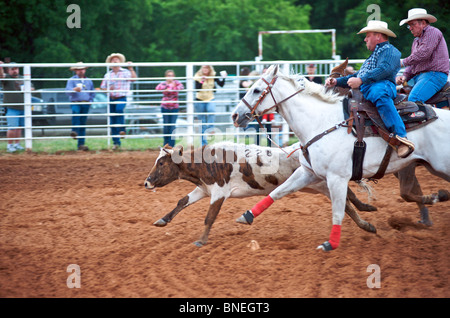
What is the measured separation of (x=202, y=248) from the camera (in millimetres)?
5930

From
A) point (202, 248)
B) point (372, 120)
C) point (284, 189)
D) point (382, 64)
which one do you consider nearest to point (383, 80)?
point (382, 64)

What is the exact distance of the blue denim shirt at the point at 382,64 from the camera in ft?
18.3

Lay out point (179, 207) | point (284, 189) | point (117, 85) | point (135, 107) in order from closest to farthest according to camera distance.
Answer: point (284, 189), point (179, 207), point (117, 85), point (135, 107)

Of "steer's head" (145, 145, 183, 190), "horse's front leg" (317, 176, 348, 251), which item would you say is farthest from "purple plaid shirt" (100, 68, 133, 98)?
"horse's front leg" (317, 176, 348, 251)

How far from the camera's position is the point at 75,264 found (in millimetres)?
5410

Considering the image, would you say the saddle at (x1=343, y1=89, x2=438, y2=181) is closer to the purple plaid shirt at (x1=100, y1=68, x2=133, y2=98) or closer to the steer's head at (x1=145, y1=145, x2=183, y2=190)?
the steer's head at (x1=145, y1=145, x2=183, y2=190)

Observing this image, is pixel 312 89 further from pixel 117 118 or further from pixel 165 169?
pixel 117 118

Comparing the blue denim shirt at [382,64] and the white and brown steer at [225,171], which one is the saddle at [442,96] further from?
the white and brown steer at [225,171]

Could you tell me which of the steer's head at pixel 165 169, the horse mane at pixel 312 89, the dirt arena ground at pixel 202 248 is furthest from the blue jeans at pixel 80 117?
the horse mane at pixel 312 89

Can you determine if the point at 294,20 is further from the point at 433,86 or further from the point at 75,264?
the point at 75,264

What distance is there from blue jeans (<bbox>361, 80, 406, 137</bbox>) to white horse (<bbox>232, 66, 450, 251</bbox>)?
237 mm

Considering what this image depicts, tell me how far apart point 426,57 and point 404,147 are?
1.37m

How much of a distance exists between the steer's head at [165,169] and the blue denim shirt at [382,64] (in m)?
2.33

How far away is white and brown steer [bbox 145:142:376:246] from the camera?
6.38 meters
